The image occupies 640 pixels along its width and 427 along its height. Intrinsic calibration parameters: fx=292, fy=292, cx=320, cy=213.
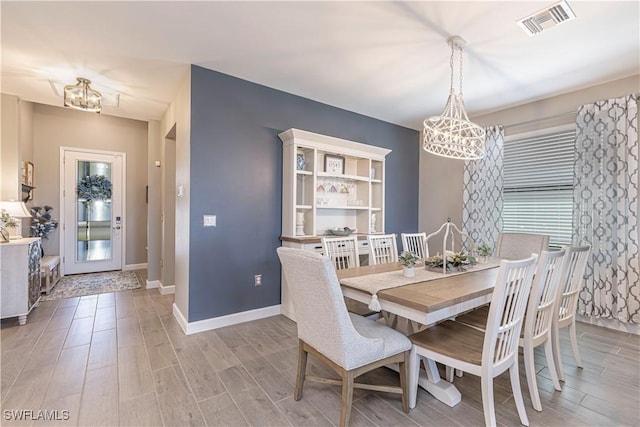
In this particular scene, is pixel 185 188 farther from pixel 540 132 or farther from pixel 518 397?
pixel 540 132

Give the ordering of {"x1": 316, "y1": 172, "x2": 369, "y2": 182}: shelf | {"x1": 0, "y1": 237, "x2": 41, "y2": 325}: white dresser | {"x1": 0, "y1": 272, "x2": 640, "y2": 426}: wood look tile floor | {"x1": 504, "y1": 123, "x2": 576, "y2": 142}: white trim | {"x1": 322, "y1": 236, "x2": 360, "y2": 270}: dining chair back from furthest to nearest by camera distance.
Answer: {"x1": 316, "y1": 172, "x2": 369, "y2": 182}: shelf < {"x1": 504, "y1": 123, "x2": 576, "y2": 142}: white trim < {"x1": 0, "y1": 237, "x2": 41, "y2": 325}: white dresser < {"x1": 322, "y1": 236, "x2": 360, "y2": 270}: dining chair back < {"x1": 0, "y1": 272, "x2": 640, "y2": 426}: wood look tile floor

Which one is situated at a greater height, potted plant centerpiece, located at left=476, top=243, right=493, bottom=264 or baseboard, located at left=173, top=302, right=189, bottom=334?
potted plant centerpiece, located at left=476, top=243, right=493, bottom=264

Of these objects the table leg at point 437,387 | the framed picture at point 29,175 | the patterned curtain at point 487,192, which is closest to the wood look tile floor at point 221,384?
the table leg at point 437,387

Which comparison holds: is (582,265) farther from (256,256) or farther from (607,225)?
(256,256)

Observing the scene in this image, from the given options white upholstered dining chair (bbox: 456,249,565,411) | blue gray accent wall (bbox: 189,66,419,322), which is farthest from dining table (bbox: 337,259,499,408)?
blue gray accent wall (bbox: 189,66,419,322)

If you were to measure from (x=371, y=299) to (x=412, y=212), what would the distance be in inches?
147

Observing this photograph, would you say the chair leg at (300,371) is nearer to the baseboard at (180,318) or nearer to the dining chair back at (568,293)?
the baseboard at (180,318)

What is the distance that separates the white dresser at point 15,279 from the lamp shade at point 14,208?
36cm

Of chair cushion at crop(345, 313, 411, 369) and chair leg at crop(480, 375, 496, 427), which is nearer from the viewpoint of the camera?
chair leg at crop(480, 375, 496, 427)

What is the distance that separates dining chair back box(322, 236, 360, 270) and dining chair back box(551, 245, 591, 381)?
1.55 m

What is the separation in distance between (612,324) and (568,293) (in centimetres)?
174

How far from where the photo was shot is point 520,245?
3160mm

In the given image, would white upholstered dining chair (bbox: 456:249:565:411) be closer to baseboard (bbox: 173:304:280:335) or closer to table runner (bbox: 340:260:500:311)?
table runner (bbox: 340:260:500:311)

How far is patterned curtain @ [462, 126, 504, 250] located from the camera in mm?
4066
